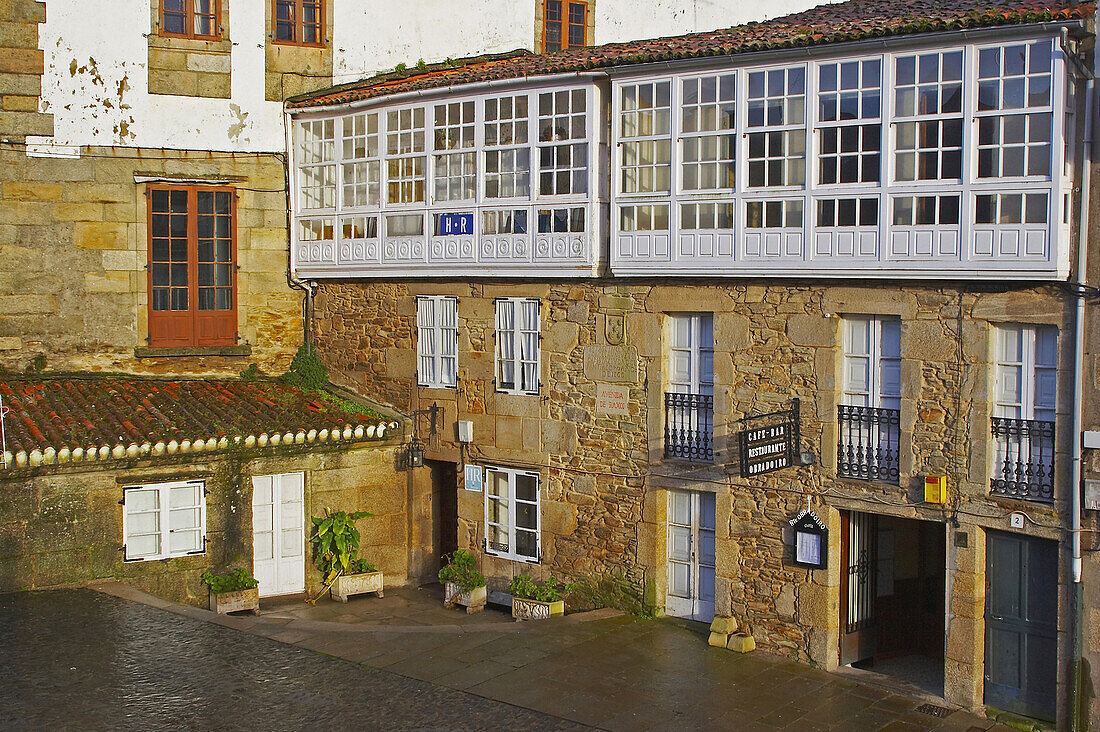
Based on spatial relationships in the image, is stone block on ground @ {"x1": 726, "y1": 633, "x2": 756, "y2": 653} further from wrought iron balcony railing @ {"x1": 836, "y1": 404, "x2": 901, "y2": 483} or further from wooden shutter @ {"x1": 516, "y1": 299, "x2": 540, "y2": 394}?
wooden shutter @ {"x1": 516, "y1": 299, "x2": 540, "y2": 394}

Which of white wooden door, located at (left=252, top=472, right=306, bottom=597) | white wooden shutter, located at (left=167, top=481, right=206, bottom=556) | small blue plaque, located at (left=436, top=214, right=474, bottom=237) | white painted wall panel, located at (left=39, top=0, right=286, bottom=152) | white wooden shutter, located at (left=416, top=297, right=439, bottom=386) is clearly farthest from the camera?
white painted wall panel, located at (left=39, top=0, right=286, bottom=152)

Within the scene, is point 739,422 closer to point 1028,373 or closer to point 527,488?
point 1028,373

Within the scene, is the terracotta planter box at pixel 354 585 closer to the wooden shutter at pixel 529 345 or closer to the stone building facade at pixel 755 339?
the stone building facade at pixel 755 339

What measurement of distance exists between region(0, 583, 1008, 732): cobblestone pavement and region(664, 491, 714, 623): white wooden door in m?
0.23

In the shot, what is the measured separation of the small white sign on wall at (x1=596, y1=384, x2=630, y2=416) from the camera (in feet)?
48.5

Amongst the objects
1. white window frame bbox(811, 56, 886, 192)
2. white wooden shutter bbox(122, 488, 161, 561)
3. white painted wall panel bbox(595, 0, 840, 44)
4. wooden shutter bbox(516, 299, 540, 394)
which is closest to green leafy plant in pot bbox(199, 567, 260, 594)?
white wooden shutter bbox(122, 488, 161, 561)

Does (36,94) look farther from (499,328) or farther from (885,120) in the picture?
(885,120)

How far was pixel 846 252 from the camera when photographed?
12602mm

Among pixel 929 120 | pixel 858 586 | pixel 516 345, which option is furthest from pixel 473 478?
pixel 929 120

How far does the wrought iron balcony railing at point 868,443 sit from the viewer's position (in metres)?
12.7

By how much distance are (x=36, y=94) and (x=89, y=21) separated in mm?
1285

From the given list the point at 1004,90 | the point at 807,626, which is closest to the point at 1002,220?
the point at 1004,90

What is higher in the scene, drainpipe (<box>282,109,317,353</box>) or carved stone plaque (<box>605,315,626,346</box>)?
drainpipe (<box>282,109,317,353</box>)

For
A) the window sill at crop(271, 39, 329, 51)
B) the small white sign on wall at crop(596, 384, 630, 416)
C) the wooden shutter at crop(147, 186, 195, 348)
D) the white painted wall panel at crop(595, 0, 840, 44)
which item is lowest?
the small white sign on wall at crop(596, 384, 630, 416)
